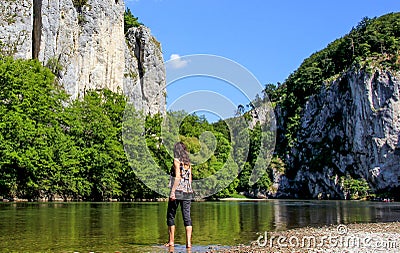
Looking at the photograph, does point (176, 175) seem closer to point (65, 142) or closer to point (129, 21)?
point (65, 142)

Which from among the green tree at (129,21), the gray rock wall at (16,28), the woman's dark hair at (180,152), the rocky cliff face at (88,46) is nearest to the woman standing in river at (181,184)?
the woman's dark hair at (180,152)

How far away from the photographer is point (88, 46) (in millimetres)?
74938

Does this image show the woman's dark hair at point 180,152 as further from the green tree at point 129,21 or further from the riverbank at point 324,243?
the green tree at point 129,21

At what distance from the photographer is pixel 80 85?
71375mm

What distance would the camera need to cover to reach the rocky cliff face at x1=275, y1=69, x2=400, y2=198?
337ft

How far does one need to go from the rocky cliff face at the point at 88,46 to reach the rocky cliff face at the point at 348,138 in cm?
4640

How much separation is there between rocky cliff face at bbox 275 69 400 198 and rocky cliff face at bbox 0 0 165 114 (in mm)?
46402

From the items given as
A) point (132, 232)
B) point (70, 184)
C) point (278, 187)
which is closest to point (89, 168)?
point (70, 184)

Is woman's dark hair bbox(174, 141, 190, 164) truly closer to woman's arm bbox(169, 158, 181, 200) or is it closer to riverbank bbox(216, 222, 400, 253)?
woman's arm bbox(169, 158, 181, 200)

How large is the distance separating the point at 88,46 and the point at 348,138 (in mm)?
71099

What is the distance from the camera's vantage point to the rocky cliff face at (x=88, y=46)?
194 ft

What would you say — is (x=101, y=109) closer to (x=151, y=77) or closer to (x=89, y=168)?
(x=89, y=168)

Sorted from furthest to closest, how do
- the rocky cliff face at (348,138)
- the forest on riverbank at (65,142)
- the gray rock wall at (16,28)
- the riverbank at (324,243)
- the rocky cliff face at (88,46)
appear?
the rocky cliff face at (348,138) < the rocky cliff face at (88,46) < the gray rock wall at (16,28) < the forest on riverbank at (65,142) < the riverbank at (324,243)

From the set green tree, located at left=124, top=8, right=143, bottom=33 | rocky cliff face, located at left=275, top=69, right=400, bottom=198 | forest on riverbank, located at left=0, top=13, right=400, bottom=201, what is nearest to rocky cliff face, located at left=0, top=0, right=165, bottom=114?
forest on riverbank, located at left=0, top=13, right=400, bottom=201
